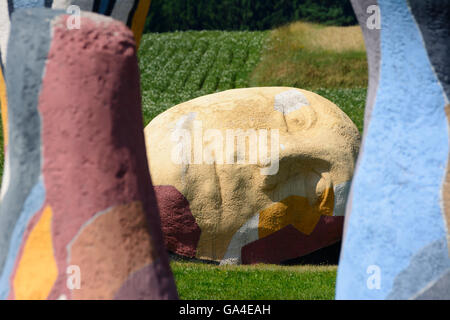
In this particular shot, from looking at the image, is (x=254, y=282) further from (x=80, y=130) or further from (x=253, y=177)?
(x=80, y=130)

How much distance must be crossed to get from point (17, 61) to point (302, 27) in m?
22.6

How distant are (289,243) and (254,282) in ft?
2.02

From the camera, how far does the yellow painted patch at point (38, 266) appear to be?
2.75 metres

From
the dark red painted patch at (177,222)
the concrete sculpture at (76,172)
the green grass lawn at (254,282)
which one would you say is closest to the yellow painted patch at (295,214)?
the green grass lawn at (254,282)

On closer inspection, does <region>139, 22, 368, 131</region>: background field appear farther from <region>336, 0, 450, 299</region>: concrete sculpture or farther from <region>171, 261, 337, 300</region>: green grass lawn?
<region>336, 0, 450, 299</region>: concrete sculpture

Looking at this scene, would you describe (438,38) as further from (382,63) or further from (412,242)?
(412,242)

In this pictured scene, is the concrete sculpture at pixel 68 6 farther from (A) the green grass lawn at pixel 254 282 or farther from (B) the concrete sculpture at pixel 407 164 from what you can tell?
(A) the green grass lawn at pixel 254 282

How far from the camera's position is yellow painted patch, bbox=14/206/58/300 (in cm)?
275

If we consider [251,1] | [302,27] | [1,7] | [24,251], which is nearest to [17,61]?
[24,251]

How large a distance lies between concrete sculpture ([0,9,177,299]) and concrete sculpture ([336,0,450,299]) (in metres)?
0.84

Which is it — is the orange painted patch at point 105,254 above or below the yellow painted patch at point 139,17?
below

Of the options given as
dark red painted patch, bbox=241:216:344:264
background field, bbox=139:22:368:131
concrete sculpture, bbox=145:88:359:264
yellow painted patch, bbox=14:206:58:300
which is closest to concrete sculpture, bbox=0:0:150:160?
yellow painted patch, bbox=14:206:58:300

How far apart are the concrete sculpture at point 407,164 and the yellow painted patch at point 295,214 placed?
3.05m

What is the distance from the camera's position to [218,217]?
6105 millimetres
